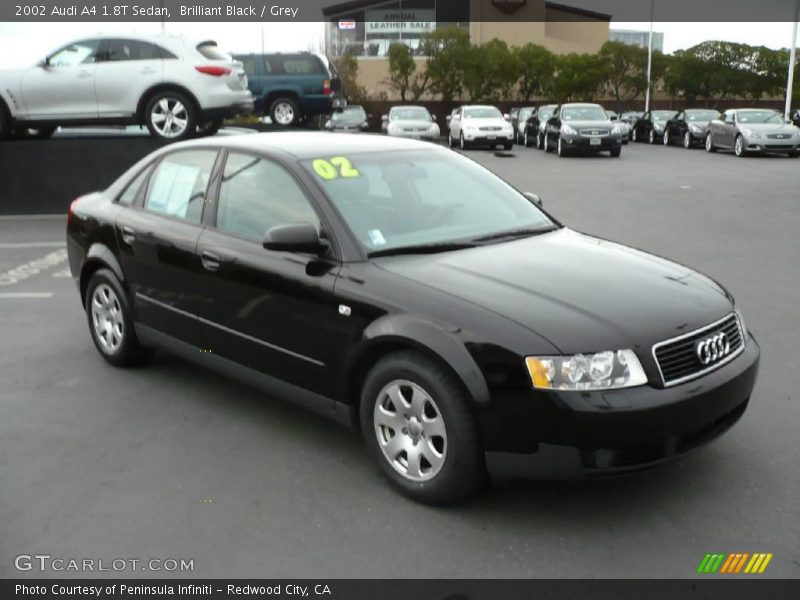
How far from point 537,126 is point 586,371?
27.7 metres

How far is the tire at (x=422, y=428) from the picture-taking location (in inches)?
139

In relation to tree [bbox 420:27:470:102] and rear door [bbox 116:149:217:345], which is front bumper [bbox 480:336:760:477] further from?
tree [bbox 420:27:470:102]

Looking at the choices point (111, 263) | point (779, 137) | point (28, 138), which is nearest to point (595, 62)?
point (779, 137)

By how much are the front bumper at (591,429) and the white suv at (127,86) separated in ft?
34.5

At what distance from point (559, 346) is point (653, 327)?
0.46 meters

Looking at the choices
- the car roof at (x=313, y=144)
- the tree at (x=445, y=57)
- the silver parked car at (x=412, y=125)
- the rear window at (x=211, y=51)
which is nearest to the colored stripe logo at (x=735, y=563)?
the car roof at (x=313, y=144)

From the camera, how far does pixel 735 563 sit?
328 cm

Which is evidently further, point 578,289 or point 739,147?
point 739,147

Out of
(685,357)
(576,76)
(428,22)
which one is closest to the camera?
(685,357)

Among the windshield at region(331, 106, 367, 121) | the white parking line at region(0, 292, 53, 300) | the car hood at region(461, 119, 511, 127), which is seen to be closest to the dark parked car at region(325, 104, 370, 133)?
the windshield at region(331, 106, 367, 121)

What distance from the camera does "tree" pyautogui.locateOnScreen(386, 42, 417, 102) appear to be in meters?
51.8

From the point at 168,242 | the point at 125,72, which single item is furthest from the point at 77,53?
the point at 168,242

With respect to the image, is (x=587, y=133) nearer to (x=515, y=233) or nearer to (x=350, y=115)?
(x=350, y=115)

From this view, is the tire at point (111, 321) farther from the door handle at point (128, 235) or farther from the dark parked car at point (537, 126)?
the dark parked car at point (537, 126)
